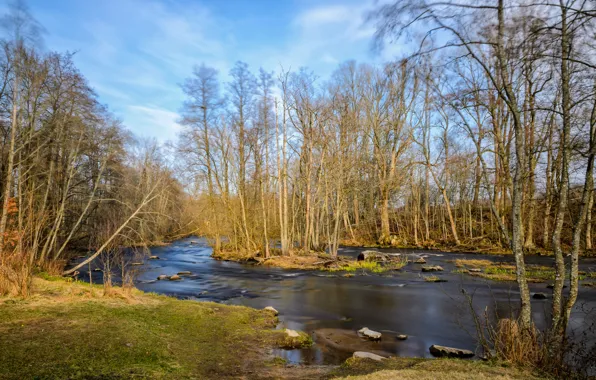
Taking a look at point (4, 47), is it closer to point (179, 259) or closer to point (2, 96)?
point (2, 96)

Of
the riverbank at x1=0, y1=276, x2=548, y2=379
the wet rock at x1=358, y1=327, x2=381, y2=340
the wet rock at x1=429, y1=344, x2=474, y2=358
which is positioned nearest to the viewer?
the riverbank at x1=0, y1=276, x2=548, y2=379

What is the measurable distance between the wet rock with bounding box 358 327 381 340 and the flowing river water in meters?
0.18

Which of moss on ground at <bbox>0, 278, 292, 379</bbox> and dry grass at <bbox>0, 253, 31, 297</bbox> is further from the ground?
dry grass at <bbox>0, 253, 31, 297</bbox>

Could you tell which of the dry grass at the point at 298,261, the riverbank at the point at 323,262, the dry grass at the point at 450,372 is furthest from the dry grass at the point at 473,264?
the dry grass at the point at 450,372

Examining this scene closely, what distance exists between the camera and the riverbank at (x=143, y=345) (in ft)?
14.9

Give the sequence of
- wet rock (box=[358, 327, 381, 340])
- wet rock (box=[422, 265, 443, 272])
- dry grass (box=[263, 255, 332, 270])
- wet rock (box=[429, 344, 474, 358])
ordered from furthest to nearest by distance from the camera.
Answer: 1. dry grass (box=[263, 255, 332, 270])
2. wet rock (box=[422, 265, 443, 272])
3. wet rock (box=[358, 327, 381, 340])
4. wet rock (box=[429, 344, 474, 358])

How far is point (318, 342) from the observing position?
7.98 meters

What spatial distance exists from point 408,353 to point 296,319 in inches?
140

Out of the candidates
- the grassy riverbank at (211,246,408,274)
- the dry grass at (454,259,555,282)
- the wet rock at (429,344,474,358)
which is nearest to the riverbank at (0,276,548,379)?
the wet rock at (429,344,474,358)

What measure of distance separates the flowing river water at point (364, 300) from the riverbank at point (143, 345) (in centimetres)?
96

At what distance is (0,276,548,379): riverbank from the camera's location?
4547 millimetres

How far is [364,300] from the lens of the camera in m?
12.6

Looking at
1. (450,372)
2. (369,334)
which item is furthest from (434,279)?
(450,372)

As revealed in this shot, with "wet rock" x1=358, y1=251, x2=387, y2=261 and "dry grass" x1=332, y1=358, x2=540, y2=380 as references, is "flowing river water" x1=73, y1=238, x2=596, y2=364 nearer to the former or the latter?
"dry grass" x1=332, y1=358, x2=540, y2=380
